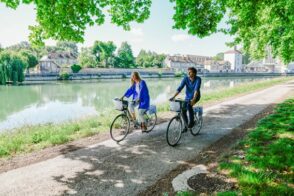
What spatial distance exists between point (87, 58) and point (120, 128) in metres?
82.9

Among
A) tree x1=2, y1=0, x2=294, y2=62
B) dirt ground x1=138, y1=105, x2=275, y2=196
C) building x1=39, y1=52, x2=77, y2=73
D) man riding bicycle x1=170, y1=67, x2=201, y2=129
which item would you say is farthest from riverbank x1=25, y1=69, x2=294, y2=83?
dirt ground x1=138, y1=105, x2=275, y2=196

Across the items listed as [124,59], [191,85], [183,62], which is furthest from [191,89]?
[183,62]

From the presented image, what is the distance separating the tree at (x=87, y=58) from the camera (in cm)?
8674

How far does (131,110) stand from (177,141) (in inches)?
67.5

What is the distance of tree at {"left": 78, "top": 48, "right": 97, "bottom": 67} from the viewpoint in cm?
8674

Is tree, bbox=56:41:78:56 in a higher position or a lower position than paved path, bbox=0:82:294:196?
higher

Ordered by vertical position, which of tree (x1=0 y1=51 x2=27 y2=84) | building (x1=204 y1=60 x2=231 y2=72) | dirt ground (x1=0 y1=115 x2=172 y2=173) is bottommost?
dirt ground (x1=0 y1=115 x2=172 y2=173)

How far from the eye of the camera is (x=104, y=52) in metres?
87.9

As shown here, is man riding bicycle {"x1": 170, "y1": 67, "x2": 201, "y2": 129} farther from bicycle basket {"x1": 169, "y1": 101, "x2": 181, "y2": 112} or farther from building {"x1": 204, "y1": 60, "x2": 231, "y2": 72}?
building {"x1": 204, "y1": 60, "x2": 231, "y2": 72}

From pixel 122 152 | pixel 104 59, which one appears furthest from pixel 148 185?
pixel 104 59

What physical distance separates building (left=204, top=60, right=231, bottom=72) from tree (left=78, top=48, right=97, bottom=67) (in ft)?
210

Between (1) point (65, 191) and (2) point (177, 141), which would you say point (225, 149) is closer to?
(2) point (177, 141)

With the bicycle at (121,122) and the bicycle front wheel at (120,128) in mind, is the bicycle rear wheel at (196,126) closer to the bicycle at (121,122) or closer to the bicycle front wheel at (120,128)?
the bicycle at (121,122)

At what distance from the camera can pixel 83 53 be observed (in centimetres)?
9038
